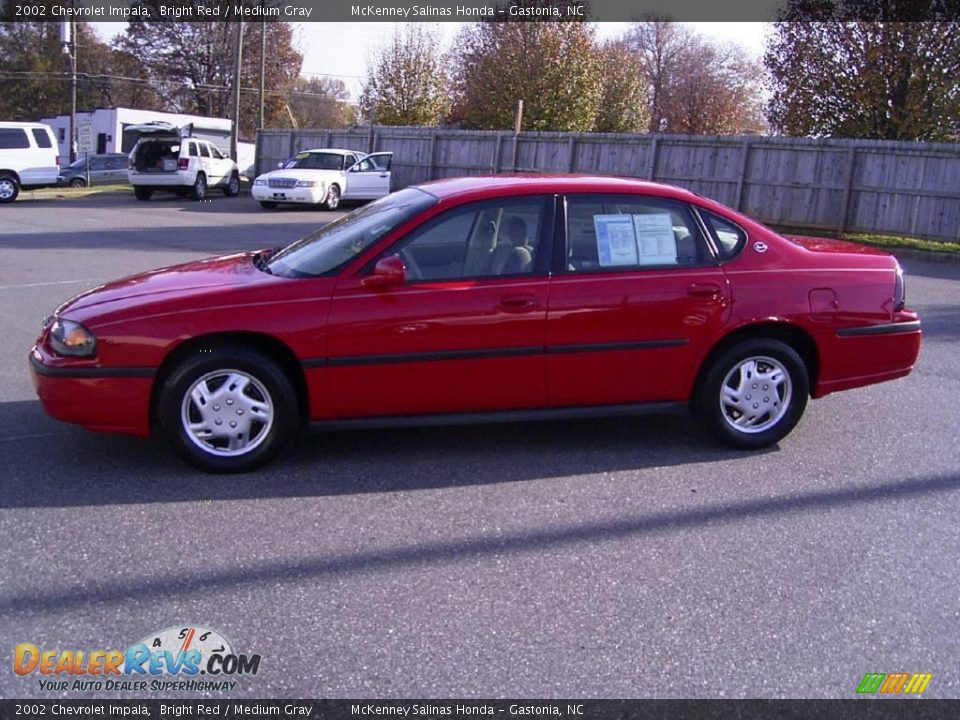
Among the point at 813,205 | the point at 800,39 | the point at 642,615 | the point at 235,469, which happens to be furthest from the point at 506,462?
the point at 800,39

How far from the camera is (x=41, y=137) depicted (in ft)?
83.6

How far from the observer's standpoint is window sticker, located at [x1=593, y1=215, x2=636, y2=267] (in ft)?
17.7

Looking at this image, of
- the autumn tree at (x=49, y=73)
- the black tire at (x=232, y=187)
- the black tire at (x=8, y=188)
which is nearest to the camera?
the black tire at (x=8, y=188)

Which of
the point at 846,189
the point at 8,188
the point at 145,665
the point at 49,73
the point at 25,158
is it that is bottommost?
the point at 145,665

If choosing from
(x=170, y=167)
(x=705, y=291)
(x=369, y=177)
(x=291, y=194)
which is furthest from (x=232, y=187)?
(x=705, y=291)

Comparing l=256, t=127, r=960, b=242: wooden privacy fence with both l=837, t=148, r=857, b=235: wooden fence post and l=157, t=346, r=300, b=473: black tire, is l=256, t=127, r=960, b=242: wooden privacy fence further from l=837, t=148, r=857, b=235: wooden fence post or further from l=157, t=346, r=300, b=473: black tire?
l=157, t=346, r=300, b=473: black tire

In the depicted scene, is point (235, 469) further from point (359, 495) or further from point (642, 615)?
point (642, 615)

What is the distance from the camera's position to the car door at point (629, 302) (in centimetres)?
525

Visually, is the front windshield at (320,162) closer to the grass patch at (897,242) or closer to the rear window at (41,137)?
the rear window at (41,137)

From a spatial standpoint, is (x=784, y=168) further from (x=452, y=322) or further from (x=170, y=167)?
(x=452, y=322)

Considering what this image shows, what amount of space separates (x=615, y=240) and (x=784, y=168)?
15916 millimetres

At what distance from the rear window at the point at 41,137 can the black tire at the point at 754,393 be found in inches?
957

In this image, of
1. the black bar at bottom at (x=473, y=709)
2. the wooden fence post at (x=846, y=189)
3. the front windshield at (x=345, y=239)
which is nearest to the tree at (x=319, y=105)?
the wooden fence post at (x=846, y=189)

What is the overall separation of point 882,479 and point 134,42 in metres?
53.3
